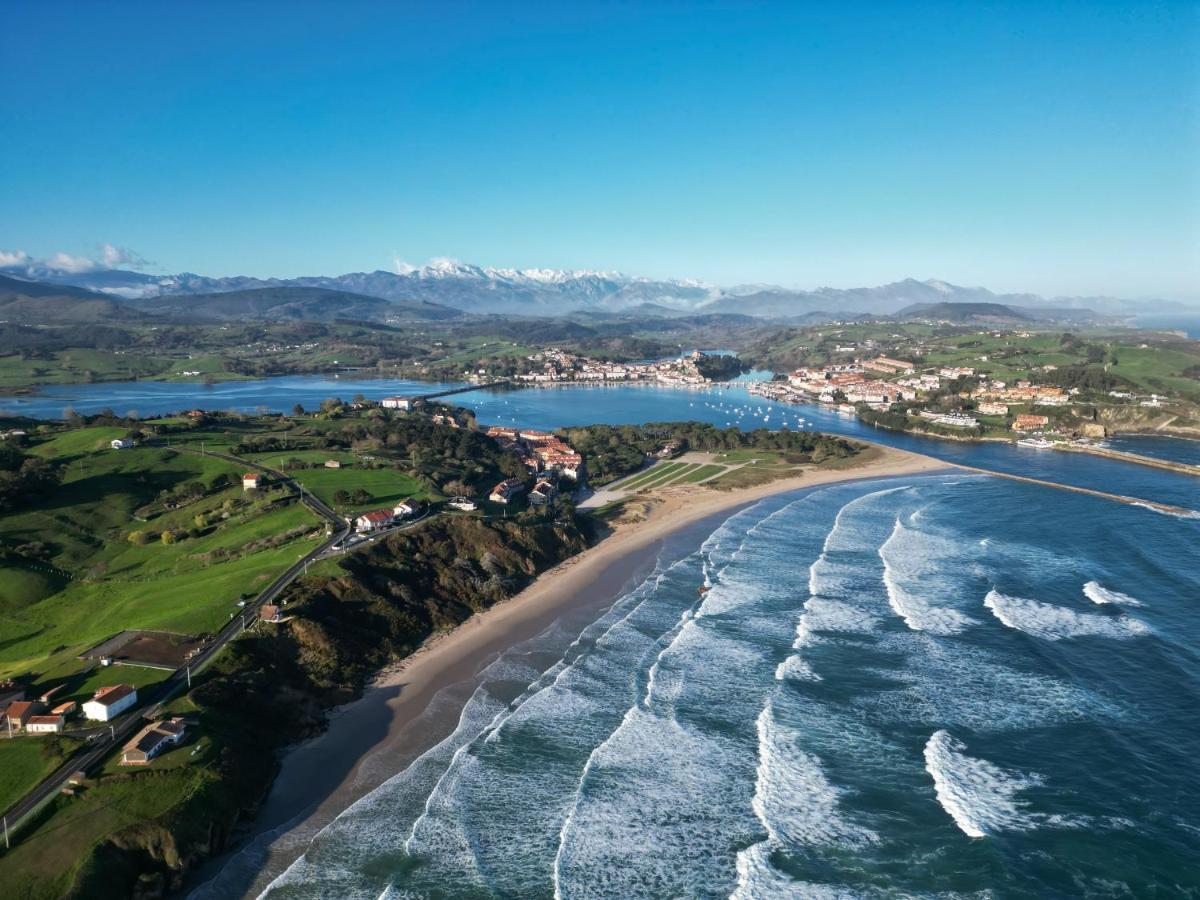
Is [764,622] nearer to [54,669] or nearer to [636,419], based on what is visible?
[54,669]

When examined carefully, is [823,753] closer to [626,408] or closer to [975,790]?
[975,790]

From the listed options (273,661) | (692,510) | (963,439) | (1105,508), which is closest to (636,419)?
(963,439)

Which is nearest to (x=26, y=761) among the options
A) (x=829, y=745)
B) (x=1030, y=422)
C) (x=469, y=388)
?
(x=829, y=745)

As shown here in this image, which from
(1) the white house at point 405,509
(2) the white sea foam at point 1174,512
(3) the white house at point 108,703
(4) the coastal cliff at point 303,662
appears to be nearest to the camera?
(4) the coastal cliff at point 303,662

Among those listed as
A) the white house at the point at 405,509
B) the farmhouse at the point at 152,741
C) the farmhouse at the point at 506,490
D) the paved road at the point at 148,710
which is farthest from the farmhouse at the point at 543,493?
the farmhouse at the point at 152,741

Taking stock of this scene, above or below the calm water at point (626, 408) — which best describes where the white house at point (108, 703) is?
above

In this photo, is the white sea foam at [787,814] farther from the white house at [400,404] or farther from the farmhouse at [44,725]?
the white house at [400,404]

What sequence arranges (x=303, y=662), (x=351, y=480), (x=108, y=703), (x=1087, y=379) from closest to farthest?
(x=108, y=703) → (x=303, y=662) → (x=351, y=480) → (x=1087, y=379)

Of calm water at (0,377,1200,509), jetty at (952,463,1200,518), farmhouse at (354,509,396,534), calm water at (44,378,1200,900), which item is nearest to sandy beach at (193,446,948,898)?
calm water at (44,378,1200,900)
